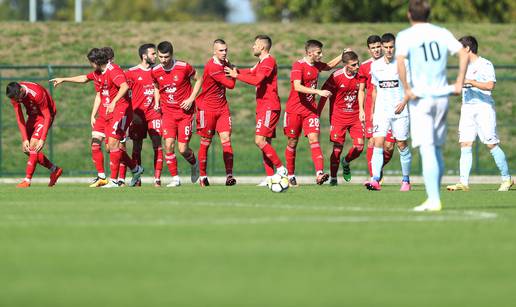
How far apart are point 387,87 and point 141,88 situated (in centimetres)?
444

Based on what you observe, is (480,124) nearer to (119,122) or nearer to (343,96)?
(343,96)

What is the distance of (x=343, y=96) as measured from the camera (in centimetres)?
1922

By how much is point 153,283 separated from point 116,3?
3335 inches

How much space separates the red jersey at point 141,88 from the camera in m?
19.5

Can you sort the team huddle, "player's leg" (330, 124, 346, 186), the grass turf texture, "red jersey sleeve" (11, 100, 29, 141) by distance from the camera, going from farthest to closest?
"player's leg" (330, 124, 346, 186), "red jersey sleeve" (11, 100, 29, 141), the team huddle, the grass turf texture

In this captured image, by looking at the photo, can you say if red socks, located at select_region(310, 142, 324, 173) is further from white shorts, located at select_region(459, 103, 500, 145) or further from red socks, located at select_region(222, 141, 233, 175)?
white shorts, located at select_region(459, 103, 500, 145)

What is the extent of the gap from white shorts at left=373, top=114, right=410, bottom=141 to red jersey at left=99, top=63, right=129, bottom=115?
370cm

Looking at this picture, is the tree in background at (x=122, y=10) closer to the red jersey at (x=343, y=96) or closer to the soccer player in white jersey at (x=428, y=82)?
the red jersey at (x=343, y=96)

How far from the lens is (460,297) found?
244 inches

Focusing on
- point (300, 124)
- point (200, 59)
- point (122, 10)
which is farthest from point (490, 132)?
point (122, 10)

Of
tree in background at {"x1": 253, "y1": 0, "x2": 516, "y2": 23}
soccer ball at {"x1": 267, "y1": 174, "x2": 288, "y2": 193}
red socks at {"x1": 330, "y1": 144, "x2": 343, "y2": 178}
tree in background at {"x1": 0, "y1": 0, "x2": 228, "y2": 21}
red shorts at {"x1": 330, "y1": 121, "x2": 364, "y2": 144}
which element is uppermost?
tree in background at {"x1": 0, "y1": 0, "x2": 228, "y2": 21}

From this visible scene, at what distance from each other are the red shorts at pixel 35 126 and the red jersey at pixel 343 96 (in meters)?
4.10

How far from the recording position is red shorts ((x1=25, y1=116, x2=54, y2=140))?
1825 cm

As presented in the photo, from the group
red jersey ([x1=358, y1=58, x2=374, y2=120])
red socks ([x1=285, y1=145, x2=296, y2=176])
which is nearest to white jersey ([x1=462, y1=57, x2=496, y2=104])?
red jersey ([x1=358, y1=58, x2=374, y2=120])
